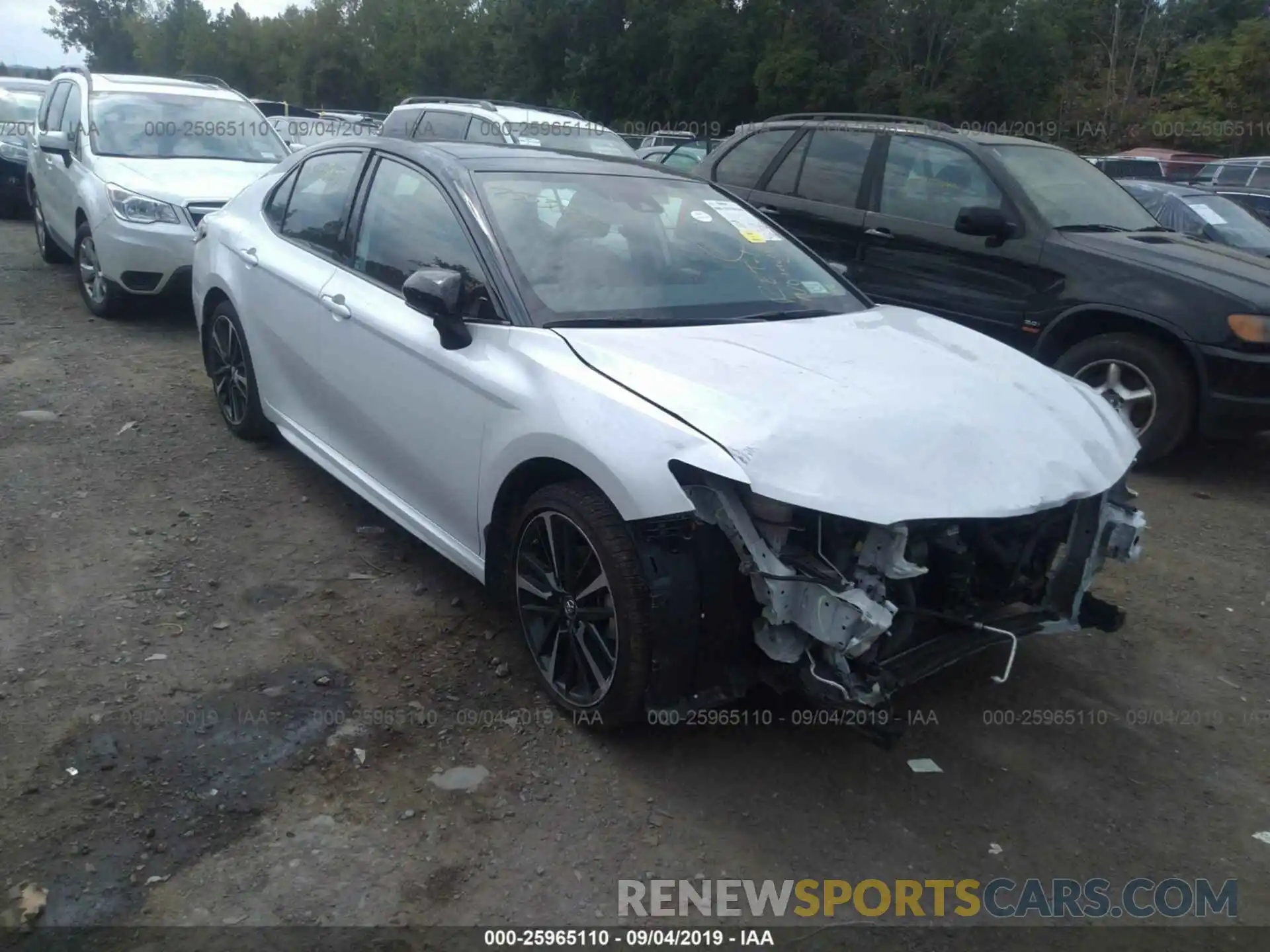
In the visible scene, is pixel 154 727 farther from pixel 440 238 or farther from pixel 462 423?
pixel 440 238

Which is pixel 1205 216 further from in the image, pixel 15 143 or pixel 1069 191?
pixel 15 143

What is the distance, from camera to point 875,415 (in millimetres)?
3148

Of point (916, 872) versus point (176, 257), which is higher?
point (176, 257)

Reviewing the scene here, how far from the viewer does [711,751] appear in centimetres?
343

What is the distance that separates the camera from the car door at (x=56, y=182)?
8.85 meters

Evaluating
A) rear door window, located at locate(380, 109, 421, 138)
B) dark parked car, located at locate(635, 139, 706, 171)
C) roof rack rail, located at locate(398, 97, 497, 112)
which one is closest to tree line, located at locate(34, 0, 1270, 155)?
dark parked car, located at locate(635, 139, 706, 171)

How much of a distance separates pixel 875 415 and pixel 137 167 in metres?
7.25

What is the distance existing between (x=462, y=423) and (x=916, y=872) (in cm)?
200

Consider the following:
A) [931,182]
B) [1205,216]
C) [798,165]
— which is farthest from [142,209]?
[1205,216]

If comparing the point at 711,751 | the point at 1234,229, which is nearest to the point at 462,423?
the point at 711,751

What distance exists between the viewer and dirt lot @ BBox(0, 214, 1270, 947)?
9.46 ft

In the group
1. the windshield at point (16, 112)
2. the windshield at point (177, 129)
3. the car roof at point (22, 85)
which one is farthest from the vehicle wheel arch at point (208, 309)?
the car roof at point (22, 85)

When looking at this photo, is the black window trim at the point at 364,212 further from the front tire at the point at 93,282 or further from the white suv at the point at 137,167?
the front tire at the point at 93,282

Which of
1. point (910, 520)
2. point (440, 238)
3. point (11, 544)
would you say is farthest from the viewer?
point (11, 544)
